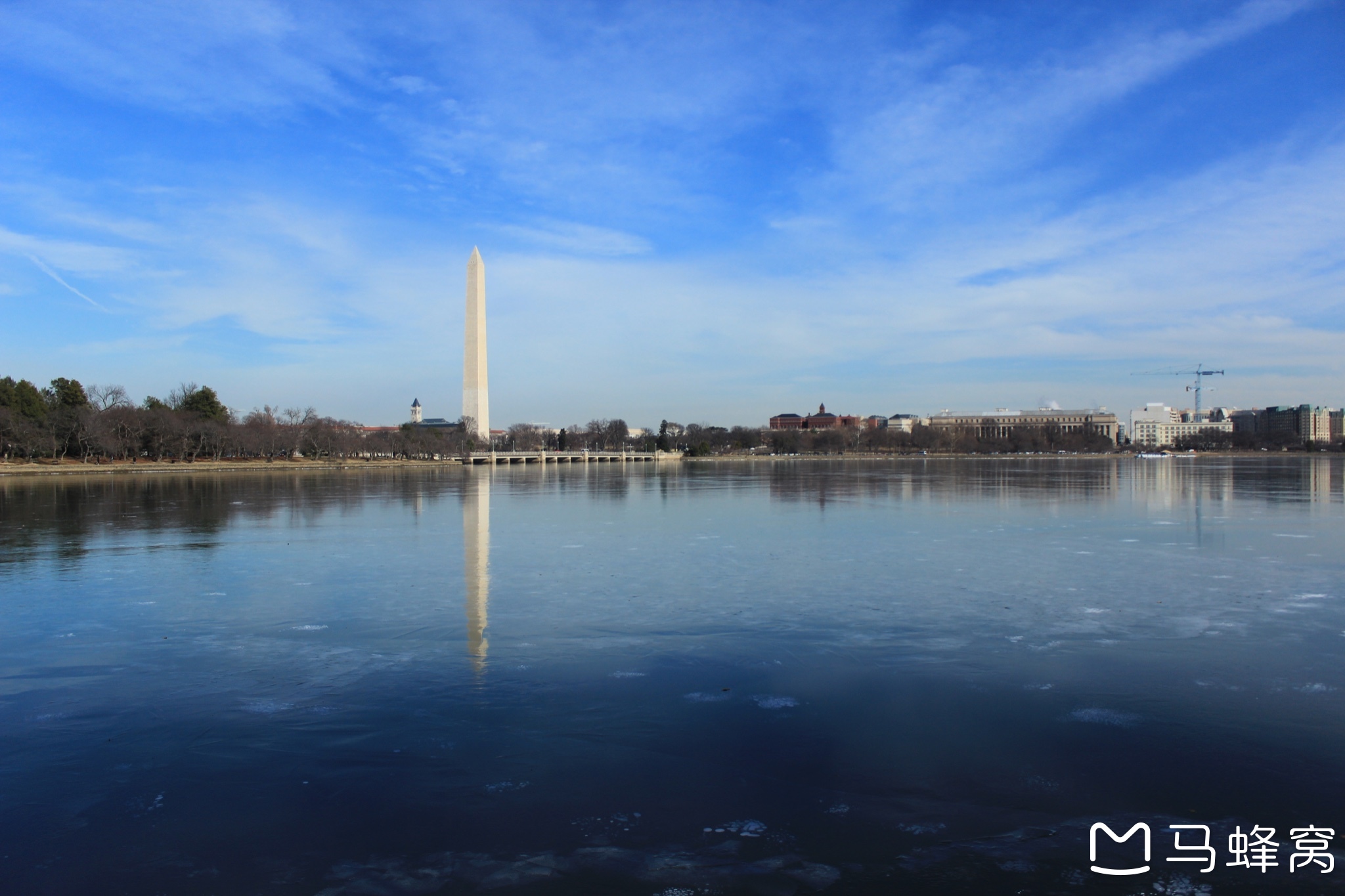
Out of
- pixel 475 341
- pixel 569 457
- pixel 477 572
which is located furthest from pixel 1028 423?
pixel 477 572

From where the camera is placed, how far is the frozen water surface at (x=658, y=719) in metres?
4.50

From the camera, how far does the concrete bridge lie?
99.6 m

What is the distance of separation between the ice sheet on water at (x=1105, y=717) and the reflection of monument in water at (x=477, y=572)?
5.17 m

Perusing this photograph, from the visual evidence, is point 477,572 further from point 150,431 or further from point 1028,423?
point 1028,423

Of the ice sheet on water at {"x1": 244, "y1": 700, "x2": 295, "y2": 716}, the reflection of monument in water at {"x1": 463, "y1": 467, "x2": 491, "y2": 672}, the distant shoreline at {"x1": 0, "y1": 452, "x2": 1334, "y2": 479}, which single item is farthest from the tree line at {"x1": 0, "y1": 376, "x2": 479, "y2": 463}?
the ice sheet on water at {"x1": 244, "y1": 700, "x2": 295, "y2": 716}

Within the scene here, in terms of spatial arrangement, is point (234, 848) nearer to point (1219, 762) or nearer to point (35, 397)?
point (1219, 762)

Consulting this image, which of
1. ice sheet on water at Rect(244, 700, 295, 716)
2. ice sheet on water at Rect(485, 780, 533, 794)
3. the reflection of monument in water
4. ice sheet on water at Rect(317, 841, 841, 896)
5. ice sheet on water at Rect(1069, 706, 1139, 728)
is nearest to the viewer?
ice sheet on water at Rect(317, 841, 841, 896)

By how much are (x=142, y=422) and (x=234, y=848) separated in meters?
81.6

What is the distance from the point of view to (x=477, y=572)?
1378cm

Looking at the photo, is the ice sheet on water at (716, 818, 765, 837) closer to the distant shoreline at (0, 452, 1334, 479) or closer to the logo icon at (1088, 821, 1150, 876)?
the logo icon at (1088, 821, 1150, 876)

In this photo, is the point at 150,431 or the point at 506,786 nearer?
the point at 506,786

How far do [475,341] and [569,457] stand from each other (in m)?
47.9

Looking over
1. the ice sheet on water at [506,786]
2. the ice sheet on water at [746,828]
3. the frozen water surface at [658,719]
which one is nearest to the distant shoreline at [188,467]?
the frozen water surface at [658,719]

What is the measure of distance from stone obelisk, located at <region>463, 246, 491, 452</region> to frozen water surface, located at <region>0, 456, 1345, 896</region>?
2589 inches
